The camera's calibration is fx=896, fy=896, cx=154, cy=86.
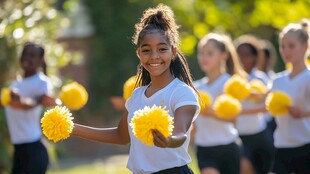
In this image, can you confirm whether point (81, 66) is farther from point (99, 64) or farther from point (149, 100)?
point (149, 100)

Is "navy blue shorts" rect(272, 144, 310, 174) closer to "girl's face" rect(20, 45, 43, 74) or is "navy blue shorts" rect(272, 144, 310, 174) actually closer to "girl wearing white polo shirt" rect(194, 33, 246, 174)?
"girl wearing white polo shirt" rect(194, 33, 246, 174)

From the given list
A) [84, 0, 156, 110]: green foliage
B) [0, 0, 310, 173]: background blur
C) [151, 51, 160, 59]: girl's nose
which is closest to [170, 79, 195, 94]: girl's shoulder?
[151, 51, 160, 59]: girl's nose

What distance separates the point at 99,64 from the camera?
25.7 metres

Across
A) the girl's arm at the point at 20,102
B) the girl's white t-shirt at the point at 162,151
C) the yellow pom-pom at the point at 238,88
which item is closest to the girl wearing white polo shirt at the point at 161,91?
the girl's white t-shirt at the point at 162,151

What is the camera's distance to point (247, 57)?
1224 centimetres

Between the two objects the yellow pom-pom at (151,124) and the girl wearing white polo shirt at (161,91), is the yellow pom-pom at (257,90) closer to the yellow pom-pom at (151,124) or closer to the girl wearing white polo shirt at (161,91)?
the girl wearing white polo shirt at (161,91)

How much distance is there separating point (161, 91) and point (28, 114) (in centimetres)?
384

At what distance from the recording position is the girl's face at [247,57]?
12203 millimetres

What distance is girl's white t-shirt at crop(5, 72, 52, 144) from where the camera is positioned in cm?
958

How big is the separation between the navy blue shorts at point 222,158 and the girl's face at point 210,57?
38.3 inches

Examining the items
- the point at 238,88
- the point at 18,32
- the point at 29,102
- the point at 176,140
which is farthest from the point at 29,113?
the point at 176,140

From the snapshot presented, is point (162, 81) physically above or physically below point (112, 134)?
above

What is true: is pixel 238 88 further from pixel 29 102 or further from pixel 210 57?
pixel 29 102

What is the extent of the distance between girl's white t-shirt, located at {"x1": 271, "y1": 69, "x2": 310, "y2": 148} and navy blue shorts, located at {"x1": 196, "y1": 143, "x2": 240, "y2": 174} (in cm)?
116
